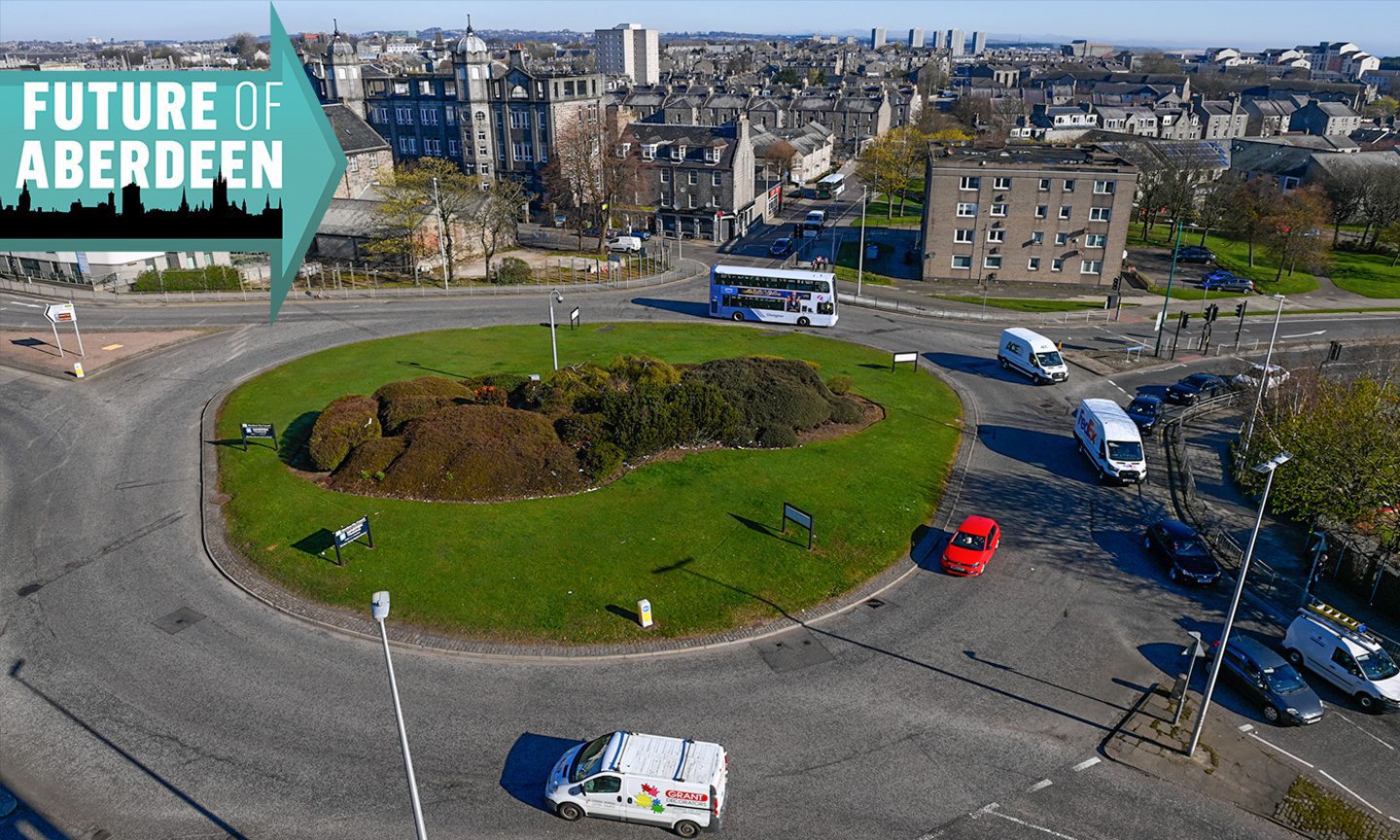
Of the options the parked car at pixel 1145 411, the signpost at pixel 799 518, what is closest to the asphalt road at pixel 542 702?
the signpost at pixel 799 518

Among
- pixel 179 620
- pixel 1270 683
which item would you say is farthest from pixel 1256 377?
Answer: pixel 179 620

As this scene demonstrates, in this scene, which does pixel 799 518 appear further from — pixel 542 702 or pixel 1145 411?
pixel 1145 411

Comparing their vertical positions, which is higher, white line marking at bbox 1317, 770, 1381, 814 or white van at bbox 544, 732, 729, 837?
white van at bbox 544, 732, 729, 837

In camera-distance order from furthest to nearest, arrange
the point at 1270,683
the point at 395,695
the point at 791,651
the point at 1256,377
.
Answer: the point at 1256,377, the point at 791,651, the point at 1270,683, the point at 395,695

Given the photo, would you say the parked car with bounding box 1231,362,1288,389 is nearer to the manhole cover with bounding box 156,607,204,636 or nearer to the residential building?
the residential building

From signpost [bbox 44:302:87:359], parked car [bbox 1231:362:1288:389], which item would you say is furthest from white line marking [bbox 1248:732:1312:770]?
signpost [bbox 44:302:87:359]

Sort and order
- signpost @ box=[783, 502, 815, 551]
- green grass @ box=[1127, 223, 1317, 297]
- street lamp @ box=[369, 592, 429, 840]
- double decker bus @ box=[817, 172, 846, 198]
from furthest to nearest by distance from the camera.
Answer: double decker bus @ box=[817, 172, 846, 198]
green grass @ box=[1127, 223, 1317, 297]
signpost @ box=[783, 502, 815, 551]
street lamp @ box=[369, 592, 429, 840]
